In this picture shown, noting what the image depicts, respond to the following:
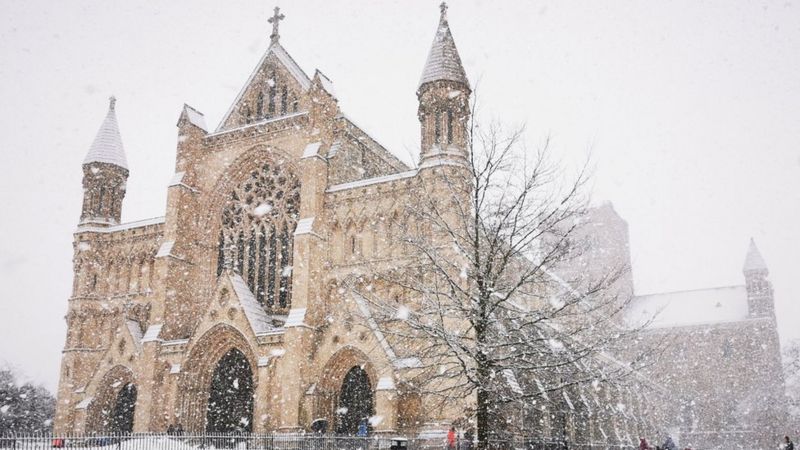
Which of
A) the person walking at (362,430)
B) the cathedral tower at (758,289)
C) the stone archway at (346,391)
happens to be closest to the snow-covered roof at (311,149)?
the stone archway at (346,391)

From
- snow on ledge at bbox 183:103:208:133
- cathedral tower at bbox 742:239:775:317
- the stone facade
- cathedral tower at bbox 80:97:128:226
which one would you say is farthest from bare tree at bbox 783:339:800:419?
cathedral tower at bbox 80:97:128:226

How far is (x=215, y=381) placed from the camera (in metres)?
28.7

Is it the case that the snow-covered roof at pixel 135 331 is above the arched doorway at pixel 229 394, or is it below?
above

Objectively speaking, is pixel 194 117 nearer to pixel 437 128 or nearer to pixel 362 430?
pixel 437 128

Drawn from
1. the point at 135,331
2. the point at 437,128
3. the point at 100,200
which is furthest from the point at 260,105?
the point at 135,331

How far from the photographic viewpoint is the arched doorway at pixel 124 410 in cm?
3016

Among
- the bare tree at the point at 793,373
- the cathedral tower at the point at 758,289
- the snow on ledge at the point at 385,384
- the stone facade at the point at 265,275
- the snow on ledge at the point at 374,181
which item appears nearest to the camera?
the snow on ledge at the point at 385,384

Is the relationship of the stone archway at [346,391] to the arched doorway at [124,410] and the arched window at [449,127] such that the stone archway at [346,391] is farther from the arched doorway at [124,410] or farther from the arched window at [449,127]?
the arched doorway at [124,410]

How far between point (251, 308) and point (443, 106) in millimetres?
10842

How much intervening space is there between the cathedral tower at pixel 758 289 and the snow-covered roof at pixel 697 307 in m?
1.50

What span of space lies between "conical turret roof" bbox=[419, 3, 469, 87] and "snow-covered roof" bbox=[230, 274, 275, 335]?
10660mm

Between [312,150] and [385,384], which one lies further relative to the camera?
[312,150]

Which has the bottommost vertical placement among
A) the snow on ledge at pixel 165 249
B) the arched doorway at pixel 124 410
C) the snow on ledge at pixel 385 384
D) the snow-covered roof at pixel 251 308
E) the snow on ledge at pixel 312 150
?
the arched doorway at pixel 124 410

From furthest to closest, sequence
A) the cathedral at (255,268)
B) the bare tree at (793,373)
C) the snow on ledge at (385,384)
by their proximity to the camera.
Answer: the bare tree at (793,373)
the cathedral at (255,268)
the snow on ledge at (385,384)
